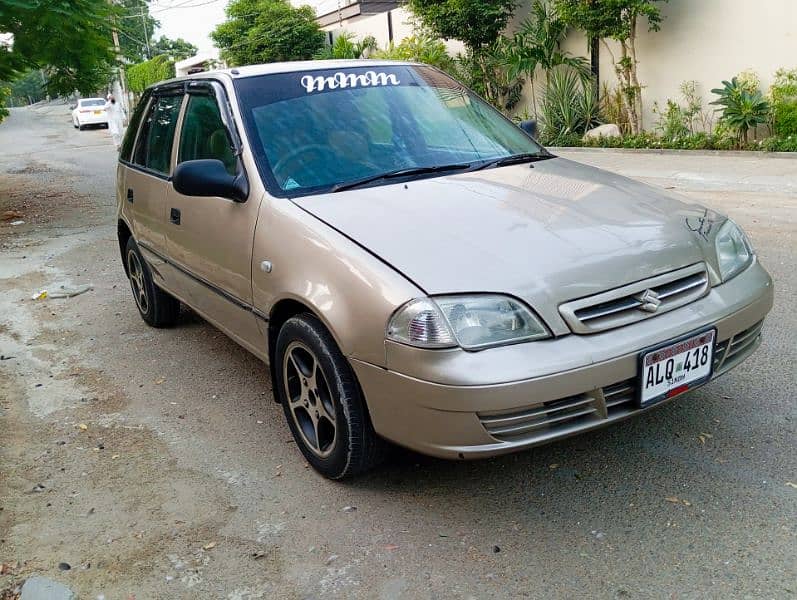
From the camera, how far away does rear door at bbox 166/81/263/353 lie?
143 inches

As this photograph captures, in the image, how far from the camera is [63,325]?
6016mm

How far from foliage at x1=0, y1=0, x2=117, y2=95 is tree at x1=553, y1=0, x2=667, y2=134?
7495mm

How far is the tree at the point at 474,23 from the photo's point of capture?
A: 15633mm

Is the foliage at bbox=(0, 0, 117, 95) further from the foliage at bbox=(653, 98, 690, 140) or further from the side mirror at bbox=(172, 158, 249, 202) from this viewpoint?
the foliage at bbox=(653, 98, 690, 140)

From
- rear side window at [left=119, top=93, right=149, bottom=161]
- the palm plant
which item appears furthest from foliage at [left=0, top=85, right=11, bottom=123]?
rear side window at [left=119, top=93, right=149, bottom=161]

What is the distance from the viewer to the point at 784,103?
1155 centimetres

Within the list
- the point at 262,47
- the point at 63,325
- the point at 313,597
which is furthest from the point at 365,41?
the point at 313,597

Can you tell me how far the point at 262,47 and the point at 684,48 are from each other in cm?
2001

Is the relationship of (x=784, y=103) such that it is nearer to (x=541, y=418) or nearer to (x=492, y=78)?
(x=492, y=78)

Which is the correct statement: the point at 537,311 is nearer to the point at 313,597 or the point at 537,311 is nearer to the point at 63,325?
the point at 313,597

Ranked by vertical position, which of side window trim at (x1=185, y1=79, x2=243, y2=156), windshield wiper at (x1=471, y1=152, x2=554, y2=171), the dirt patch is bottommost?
the dirt patch

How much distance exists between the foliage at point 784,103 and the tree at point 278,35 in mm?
19918

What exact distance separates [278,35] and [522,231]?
27940 mm

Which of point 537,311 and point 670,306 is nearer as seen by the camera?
point 537,311
